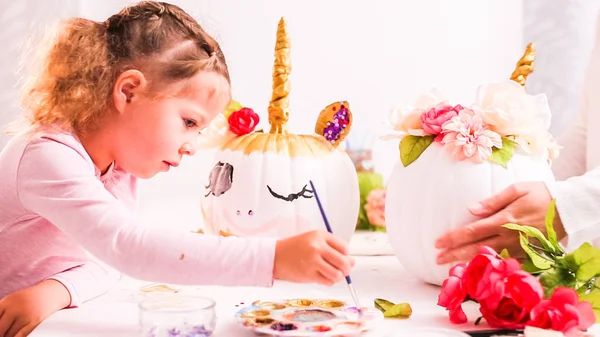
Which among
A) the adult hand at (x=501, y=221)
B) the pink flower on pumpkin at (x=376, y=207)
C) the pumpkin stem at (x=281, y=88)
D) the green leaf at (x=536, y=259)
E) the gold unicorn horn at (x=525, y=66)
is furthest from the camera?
the pink flower on pumpkin at (x=376, y=207)

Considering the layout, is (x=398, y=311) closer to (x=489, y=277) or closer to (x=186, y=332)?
(x=489, y=277)

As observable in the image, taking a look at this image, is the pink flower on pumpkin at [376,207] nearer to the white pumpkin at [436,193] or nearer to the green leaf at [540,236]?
the white pumpkin at [436,193]

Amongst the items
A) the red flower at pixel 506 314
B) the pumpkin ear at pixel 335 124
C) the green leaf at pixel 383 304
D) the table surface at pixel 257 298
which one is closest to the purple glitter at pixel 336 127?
the pumpkin ear at pixel 335 124

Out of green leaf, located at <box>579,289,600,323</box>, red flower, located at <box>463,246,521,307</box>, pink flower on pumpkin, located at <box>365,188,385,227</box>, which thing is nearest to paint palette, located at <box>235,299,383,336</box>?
red flower, located at <box>463,246,521,307</box>

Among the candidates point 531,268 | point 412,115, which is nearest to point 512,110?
point 412,115

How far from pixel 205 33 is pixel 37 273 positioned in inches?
17.0

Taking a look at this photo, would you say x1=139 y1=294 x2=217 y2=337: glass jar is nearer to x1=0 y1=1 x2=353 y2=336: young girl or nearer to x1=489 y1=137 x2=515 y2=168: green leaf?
x1=0 y1=1 x2=353 y2=336: young girl

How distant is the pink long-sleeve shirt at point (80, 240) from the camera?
89 centimetres

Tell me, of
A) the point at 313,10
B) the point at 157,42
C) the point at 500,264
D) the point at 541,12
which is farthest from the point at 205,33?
the point at 541,12

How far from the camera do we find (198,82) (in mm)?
1082

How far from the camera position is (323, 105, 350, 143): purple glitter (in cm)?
129

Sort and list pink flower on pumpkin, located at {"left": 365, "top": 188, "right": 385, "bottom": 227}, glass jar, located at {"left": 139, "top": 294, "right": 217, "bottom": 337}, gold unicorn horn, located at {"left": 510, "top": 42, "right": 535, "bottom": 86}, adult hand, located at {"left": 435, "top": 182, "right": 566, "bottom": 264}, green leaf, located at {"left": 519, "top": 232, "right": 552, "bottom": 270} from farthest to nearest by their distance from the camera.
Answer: pink flower on pumpkin, located at {"left": 365, "top": 188, "right": 385, "bottom": 227}
gold unicorn horn, located at {"left": 510, "top": 42, "right": 535, "bottom": 86}
adult hand, located at {"left": 435, "top": 182, "right": 566, "bottom": 264}
green leaf, located at {"left": 519, "top": 232, "right": 552, "bottom": 270}
glass jar, located at {"left": 139, "top": 294, "right": 217, "bottom": 337}

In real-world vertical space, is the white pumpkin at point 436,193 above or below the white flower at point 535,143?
below

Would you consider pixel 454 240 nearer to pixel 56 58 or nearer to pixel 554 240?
pixel 554 240
